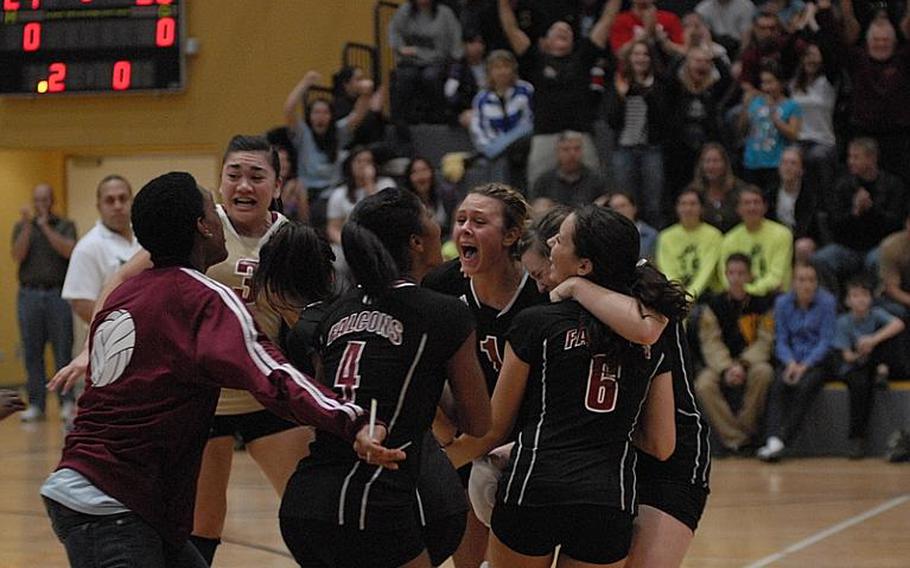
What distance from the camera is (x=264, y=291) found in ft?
13.9

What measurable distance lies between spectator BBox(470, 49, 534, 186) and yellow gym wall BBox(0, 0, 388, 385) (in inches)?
135

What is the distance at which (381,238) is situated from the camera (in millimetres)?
3900

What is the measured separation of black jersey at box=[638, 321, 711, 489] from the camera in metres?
4.35

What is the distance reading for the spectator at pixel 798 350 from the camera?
11078 millimetres

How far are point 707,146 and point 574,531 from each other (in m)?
8.09

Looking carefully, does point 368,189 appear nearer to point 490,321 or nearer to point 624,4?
point 624,4

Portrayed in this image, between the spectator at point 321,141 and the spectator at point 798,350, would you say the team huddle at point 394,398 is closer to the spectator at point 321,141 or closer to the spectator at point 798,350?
the spectator at point 798,350

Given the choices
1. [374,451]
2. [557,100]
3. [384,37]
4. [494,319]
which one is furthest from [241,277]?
[384,37]

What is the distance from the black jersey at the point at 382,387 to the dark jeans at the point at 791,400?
25.3 ft

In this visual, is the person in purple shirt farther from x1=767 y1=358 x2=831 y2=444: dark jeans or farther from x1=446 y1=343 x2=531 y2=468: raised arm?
x1=767 y1=358 x2=831 y2=444: dark jeans

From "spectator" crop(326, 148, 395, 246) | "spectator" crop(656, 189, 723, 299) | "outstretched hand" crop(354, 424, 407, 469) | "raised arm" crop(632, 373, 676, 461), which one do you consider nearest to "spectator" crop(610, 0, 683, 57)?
"spectator" crop(656, 189, 723, 299)

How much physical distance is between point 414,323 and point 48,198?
1038 centimetres

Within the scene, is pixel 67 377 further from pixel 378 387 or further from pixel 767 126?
pixel 767 126

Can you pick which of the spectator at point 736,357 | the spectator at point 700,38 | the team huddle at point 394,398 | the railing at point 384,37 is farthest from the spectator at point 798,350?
the team huddle at point 394,398
